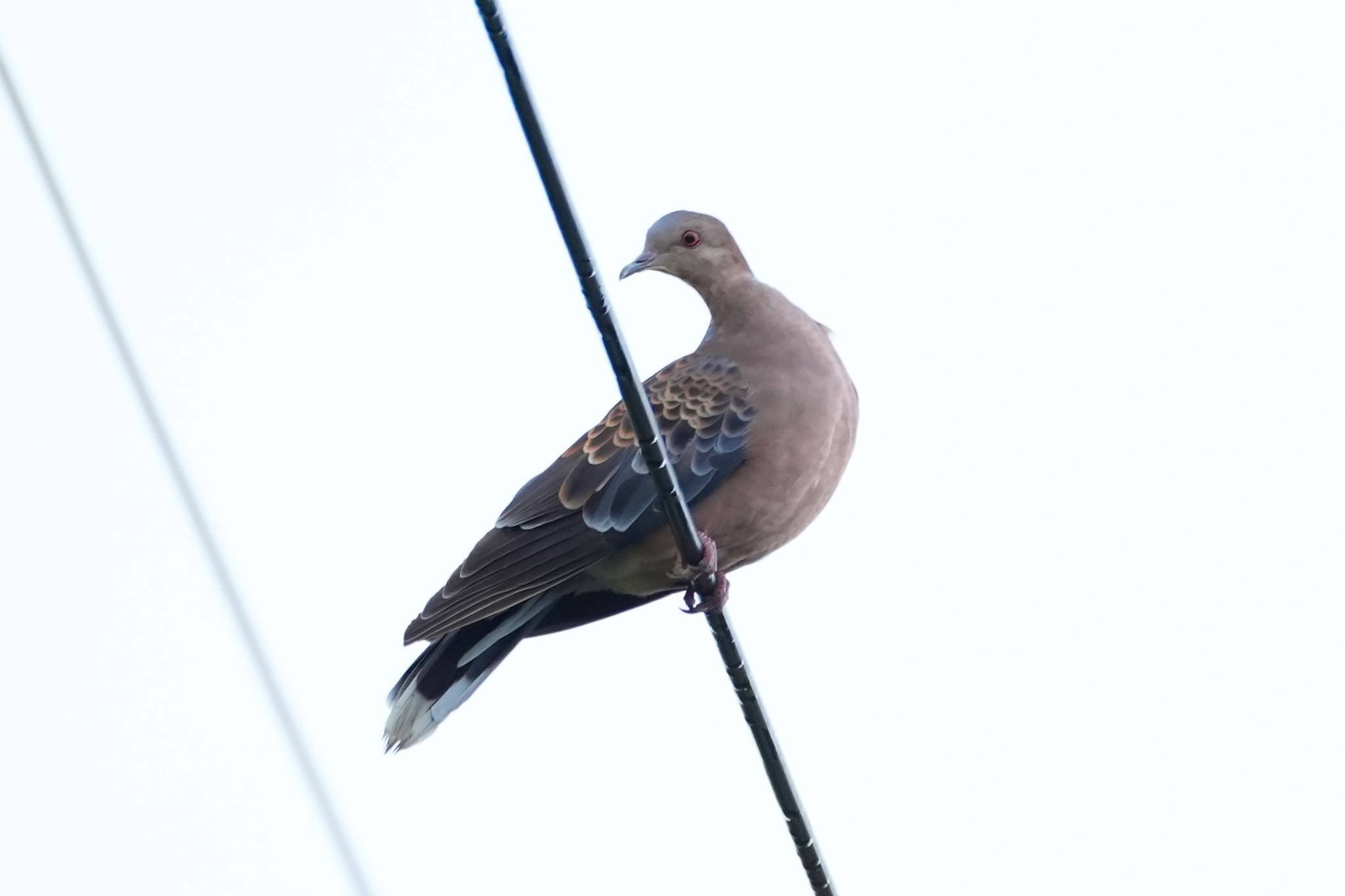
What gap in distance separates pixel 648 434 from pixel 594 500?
1698 millimetres

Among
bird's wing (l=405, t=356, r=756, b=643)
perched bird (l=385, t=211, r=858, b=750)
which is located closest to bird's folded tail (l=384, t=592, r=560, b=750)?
perched bird (l=385, t=211, r=858, b=750)

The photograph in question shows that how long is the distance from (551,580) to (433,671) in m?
0.40

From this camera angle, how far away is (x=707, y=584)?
148 inches

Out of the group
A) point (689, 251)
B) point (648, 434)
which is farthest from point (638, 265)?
point (648, 434)

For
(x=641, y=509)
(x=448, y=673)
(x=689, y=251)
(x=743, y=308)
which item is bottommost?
(x=448, y=673)

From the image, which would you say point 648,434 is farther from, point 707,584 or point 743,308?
point 743,308

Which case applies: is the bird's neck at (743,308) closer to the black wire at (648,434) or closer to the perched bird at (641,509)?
the perched bird at (641,509)

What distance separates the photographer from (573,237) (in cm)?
245

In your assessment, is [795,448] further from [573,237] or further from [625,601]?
[573,237]

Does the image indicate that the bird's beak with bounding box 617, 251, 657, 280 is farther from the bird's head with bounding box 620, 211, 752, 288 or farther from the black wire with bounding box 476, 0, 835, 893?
the black wire with bounding box 476, 0, 835, 893

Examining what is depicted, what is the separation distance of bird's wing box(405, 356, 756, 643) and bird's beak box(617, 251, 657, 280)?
381 mm

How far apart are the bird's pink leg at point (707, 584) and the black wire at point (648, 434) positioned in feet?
0.49

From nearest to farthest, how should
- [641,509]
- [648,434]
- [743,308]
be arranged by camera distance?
1. [648,434]
2. [641,509]
3. [743,308]

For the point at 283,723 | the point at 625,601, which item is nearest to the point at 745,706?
the point at 283,723
